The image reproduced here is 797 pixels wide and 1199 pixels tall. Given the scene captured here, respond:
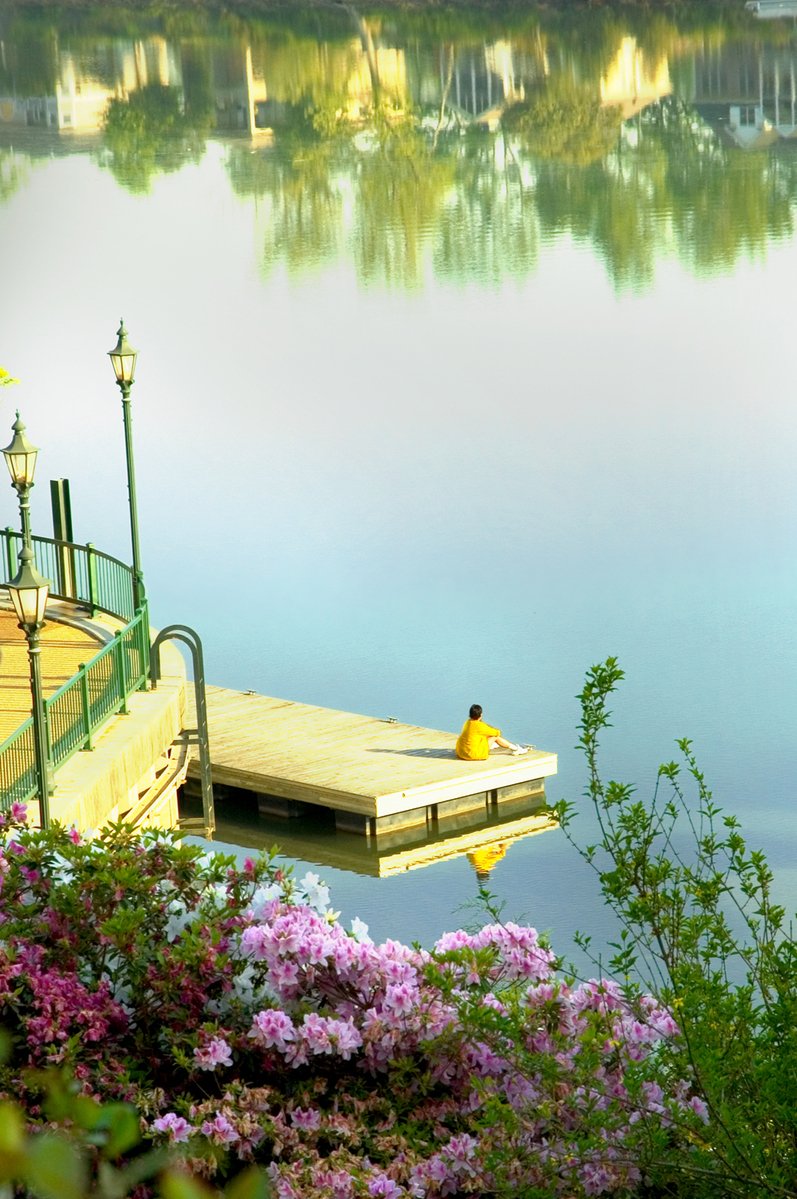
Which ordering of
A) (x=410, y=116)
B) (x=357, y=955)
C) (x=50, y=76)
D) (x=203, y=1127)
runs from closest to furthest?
(x=203, y=1127), (x=357, y=955), (x=410, y=116), (x=50, y=76)

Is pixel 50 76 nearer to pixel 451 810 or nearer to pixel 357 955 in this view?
pixel 451 810

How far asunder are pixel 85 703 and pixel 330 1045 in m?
8.72

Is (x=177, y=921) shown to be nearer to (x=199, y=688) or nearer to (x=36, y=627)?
(x=36, y=627)

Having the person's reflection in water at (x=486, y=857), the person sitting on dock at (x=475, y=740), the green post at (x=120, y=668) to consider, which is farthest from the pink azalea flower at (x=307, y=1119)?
the person sitting on dock at (x=475, y=740)

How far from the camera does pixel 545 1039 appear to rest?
5.43 meters

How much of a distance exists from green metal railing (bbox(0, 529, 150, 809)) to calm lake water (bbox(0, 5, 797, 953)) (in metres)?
3.48

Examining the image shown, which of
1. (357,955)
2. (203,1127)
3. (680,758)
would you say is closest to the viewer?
(203,1127)

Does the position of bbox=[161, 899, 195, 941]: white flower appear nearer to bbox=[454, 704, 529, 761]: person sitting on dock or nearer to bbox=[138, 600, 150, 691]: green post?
bbox=[138, 600, 150, 691]: green post

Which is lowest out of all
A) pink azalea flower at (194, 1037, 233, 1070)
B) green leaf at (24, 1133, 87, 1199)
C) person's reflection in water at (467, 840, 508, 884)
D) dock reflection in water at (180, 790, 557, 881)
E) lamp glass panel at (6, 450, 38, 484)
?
person's reflection in water at (467, 840, 508, 884)

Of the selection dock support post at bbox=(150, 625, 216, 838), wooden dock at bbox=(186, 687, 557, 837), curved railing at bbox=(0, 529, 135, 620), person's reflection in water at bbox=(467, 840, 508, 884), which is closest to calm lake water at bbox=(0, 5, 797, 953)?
person's reflection in water at bbox=(467, 840, 508, 884)

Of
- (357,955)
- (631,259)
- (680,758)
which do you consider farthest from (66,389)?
(357,955)

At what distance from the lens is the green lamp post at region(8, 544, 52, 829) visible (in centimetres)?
1222

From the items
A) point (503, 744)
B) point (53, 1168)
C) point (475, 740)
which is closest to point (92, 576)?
point (475, 740)

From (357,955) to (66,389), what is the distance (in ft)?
147
